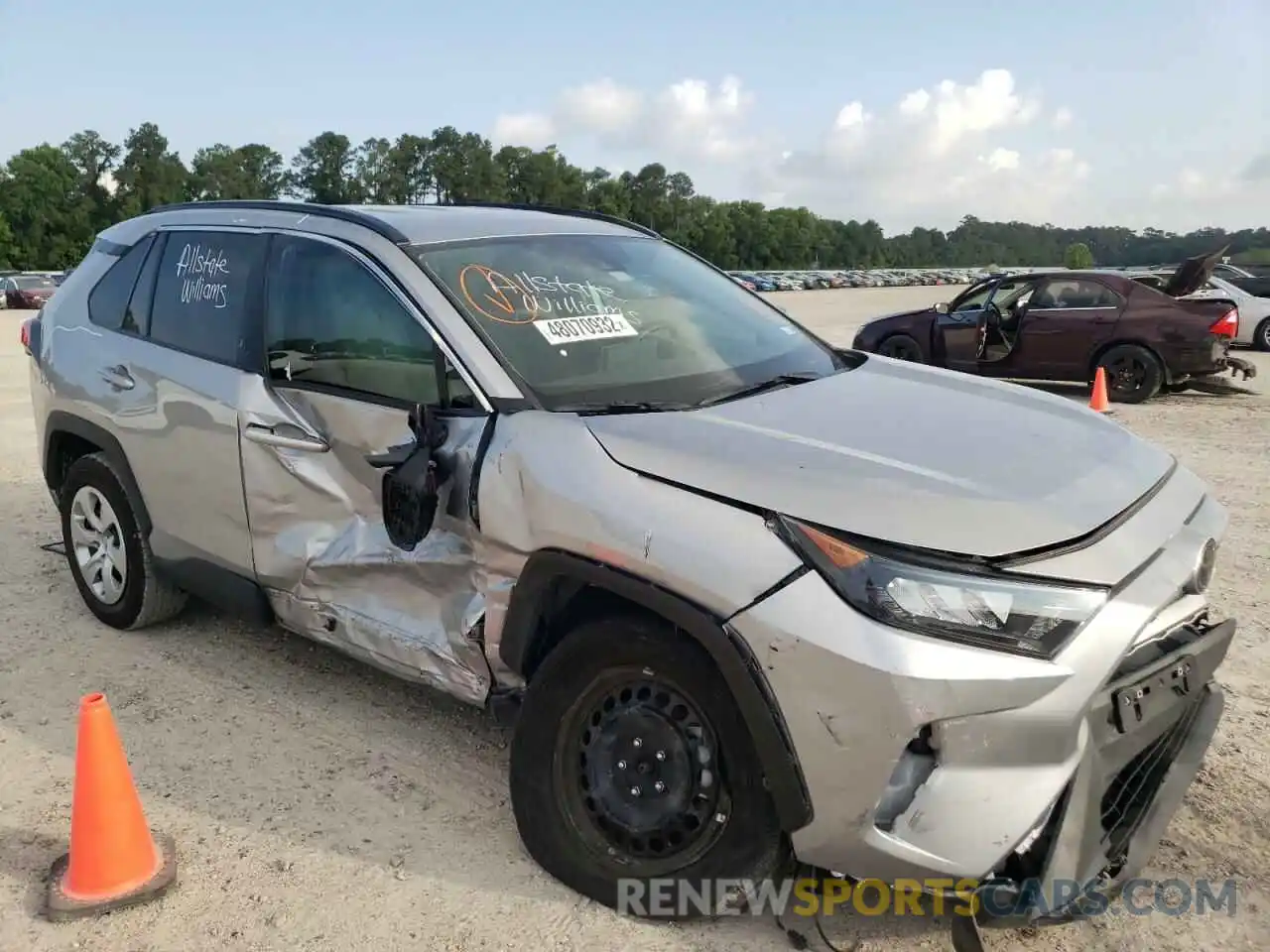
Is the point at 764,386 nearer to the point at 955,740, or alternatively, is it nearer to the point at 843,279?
the point at 955,740

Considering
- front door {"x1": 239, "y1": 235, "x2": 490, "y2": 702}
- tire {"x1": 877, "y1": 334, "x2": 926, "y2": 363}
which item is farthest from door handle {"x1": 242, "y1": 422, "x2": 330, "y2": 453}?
tire {"x1": 877, "y1": 334, "x2": 926, "y2": 363}

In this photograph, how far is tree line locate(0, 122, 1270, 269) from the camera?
89.1 m

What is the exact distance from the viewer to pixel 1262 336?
1720cm

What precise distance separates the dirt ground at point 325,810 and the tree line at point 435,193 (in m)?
69.0

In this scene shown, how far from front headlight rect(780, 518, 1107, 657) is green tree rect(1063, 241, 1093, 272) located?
3969 inches

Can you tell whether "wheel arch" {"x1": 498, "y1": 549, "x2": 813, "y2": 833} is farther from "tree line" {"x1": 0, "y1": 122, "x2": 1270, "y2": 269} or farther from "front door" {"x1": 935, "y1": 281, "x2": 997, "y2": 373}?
"tree line" {"x1": 0, "y1": 122, "x2": 1270, "y2": 269}

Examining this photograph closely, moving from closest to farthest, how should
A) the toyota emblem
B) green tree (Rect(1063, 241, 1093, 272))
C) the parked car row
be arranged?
the toyota emblem < the parked car row < green tree (Rect(1063, 241, 1093, 272))

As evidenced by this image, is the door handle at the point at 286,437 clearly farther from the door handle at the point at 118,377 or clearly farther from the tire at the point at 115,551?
the tire at the point at 115,551

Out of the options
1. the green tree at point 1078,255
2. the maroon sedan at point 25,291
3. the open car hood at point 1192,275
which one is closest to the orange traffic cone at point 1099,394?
the open car hood at point 1192,275

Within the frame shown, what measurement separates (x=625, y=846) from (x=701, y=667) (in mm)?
613

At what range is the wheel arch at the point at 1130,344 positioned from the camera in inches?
457

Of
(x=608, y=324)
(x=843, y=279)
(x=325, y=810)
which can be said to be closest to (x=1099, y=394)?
(x=608, y=324)

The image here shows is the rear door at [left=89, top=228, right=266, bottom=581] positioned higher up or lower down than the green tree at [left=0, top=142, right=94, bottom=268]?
lower down

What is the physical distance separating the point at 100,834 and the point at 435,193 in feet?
342
